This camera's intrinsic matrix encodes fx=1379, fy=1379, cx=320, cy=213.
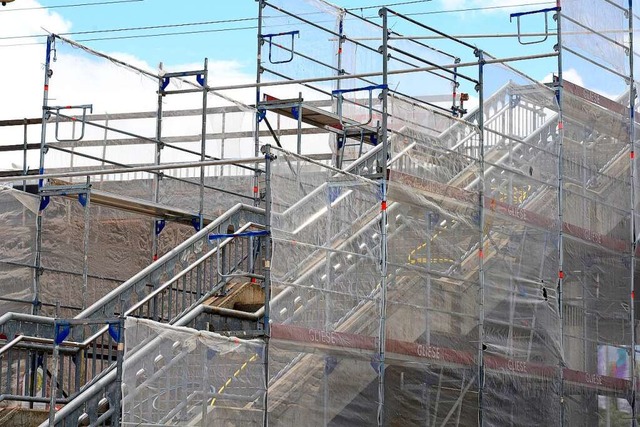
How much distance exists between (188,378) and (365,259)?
3.21 m

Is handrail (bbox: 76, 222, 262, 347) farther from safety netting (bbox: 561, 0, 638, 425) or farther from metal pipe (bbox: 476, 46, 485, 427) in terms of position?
safety netting (bbox: 561, 0, 638, 425)

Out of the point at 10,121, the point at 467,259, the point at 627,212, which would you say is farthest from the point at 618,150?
the point at 10,121

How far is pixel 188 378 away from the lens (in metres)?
13.6

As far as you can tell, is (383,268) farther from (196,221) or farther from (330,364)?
(196,221)

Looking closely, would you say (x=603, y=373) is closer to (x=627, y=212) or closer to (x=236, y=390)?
(x=627, y=212)

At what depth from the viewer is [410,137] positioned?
662 inches

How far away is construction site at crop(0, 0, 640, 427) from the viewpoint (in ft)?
46.8

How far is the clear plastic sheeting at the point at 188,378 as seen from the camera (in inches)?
509

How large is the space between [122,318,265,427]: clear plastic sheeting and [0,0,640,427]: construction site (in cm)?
2

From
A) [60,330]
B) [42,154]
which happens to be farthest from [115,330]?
[42,154]

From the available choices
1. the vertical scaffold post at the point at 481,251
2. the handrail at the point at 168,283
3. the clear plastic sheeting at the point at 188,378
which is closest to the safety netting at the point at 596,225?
the vertical scaffold post at the point at 481,251

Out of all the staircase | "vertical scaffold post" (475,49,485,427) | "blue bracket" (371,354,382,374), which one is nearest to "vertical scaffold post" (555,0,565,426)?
the staircase

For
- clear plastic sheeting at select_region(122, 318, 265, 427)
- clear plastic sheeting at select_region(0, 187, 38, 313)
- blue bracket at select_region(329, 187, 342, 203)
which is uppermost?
blue bracket at select_region(329, 187, 342, 203)

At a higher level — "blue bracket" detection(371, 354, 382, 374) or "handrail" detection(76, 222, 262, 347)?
"handrail" detection(76, 222, 262, 347)
